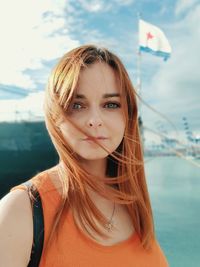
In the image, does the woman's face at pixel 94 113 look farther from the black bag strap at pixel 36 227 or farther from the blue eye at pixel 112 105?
the black bag strap at pixel 36 227

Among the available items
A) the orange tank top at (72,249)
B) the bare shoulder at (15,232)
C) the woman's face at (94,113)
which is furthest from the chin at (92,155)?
the bare shoulder at (15,232)

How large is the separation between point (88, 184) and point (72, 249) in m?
0.24

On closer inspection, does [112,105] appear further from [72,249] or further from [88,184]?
[72,249]

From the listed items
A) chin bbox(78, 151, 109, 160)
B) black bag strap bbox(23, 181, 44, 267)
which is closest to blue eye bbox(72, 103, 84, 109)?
chin bbox(78, 151, 109, 160)

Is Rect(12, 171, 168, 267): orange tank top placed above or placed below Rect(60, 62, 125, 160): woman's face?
below

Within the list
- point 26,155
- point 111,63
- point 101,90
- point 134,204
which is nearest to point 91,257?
point 134,204

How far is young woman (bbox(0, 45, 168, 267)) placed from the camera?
1000 mm

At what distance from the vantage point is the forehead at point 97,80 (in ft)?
3.74

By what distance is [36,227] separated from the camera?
986mm

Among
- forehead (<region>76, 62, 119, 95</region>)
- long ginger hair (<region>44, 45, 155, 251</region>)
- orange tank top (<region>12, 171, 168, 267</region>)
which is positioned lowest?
orange tank top (<region>12, 171, 168, 267</region>)

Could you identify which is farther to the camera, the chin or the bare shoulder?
the chin

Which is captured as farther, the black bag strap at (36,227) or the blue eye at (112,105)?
the blue eye at (112,105)

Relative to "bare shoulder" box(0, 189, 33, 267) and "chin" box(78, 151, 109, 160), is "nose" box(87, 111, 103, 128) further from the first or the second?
"bare shoulder" box(0, 189, 33, 267)

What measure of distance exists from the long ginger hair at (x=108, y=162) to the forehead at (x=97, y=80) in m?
0.02
